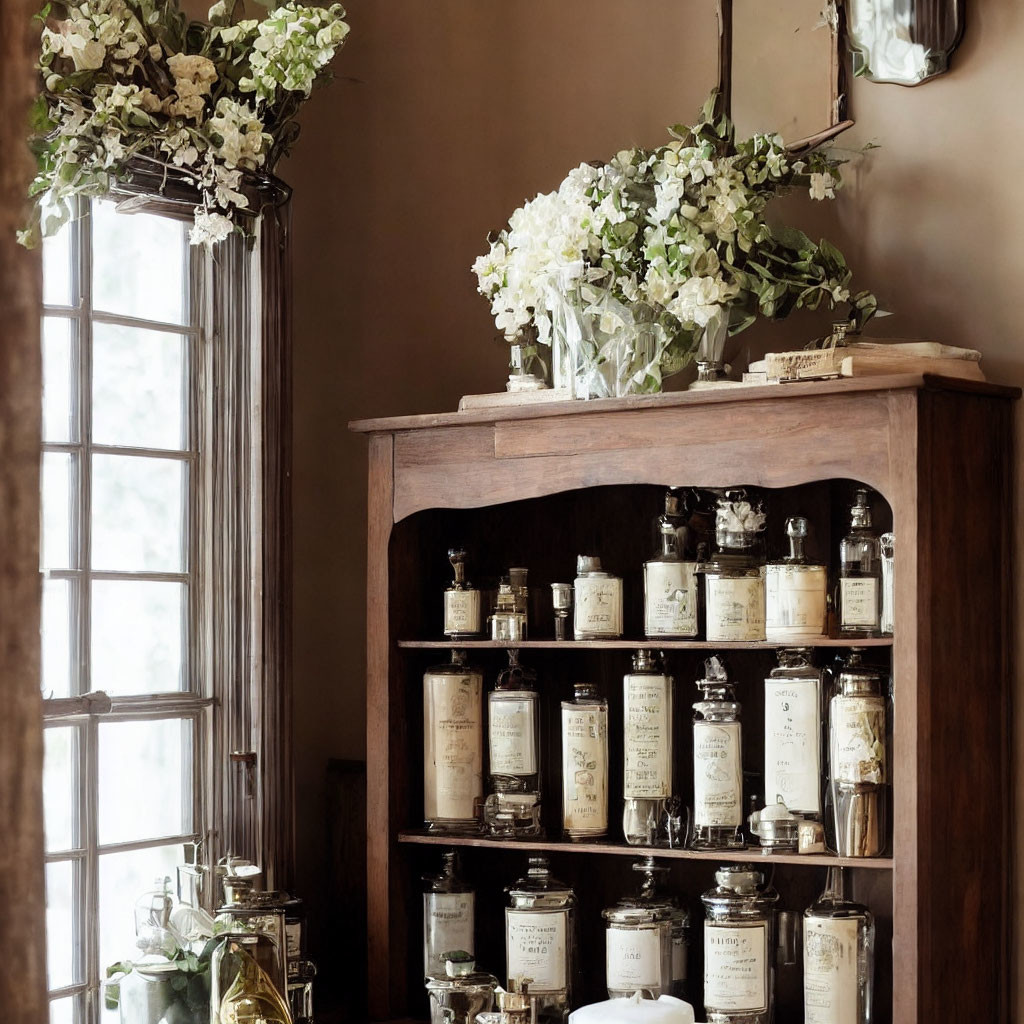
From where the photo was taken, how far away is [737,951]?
2369 mm

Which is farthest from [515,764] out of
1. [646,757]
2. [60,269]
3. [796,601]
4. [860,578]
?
[60,269]

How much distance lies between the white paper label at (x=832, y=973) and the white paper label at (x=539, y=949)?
17.9 inches

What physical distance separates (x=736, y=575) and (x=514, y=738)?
52 centimetres

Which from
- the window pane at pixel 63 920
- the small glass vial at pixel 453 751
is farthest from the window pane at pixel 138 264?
the window pane at pixel 63 920

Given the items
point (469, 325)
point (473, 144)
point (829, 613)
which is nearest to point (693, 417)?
point (829, 613)

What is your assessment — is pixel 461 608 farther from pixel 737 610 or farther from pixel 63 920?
pixel 63 920

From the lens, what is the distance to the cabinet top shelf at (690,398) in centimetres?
216

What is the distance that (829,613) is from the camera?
7.79 feet

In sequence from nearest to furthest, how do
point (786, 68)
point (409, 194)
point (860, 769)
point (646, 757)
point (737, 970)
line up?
point (860, 769), point (737, 970), point (646, 757), point (786, 68), point (409, 194)

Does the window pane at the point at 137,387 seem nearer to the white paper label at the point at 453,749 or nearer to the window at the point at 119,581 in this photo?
the window at the point at 119,581

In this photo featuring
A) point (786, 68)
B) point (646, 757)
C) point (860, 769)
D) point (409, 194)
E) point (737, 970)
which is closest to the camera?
point (860, 769)

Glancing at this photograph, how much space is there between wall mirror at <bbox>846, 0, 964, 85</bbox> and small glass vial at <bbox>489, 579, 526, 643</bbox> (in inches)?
45.6

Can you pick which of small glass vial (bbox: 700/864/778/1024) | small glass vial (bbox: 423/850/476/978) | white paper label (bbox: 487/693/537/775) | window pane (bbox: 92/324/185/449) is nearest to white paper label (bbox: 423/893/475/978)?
small glass vial (bbox: 423/850/476/978)

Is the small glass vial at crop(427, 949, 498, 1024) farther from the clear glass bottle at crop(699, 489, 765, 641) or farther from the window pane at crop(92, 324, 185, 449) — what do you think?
the window pane at crop(92, 324, 185, 449)
